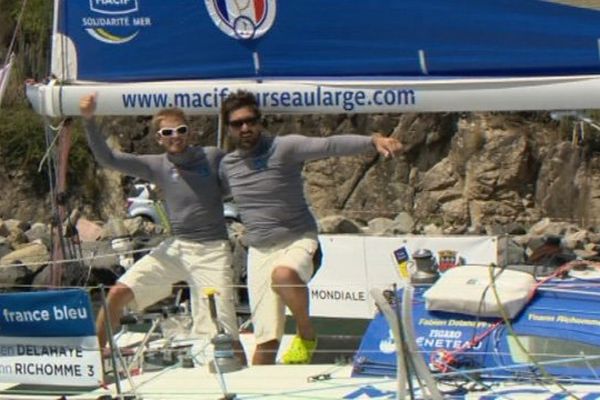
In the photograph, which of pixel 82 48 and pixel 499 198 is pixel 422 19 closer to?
pixel 82 48

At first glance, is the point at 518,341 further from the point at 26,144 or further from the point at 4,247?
the point at 26,144

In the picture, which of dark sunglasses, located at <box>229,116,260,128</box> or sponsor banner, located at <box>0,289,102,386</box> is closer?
sponsor banner, located at <box>0,289,102,386</box>

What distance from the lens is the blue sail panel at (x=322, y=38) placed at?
240 inches

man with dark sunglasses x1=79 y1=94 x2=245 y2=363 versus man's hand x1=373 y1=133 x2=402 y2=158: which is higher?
man's hand x1=373 y1=133 x2=402 y2=158

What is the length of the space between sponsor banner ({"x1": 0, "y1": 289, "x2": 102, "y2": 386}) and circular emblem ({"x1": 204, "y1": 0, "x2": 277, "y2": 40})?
211 cm

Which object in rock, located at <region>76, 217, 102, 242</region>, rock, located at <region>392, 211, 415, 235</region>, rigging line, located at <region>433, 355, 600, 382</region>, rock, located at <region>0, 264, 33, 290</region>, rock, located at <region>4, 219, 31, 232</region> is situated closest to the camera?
rigging line, located at <region>433, 355, 600, 382</region>

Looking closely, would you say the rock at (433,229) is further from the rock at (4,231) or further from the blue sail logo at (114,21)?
the blue sail logo at (114,21)

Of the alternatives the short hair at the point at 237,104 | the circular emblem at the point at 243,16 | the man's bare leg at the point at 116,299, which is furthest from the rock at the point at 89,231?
the short hair at the point at 237,104

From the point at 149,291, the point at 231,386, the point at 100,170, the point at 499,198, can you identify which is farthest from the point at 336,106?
the point at 100,170

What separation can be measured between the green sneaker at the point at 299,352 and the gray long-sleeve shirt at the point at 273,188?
443 mm

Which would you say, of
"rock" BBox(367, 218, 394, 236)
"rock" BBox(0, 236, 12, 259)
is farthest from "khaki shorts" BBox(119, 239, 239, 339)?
"rock" BBox(0, 236, 12, 259)

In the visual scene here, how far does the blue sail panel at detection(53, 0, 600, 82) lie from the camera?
611cm

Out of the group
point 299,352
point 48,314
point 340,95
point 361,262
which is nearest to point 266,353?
point 299,352

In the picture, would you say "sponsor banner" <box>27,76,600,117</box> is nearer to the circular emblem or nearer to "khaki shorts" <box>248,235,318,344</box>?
the circular emblem
